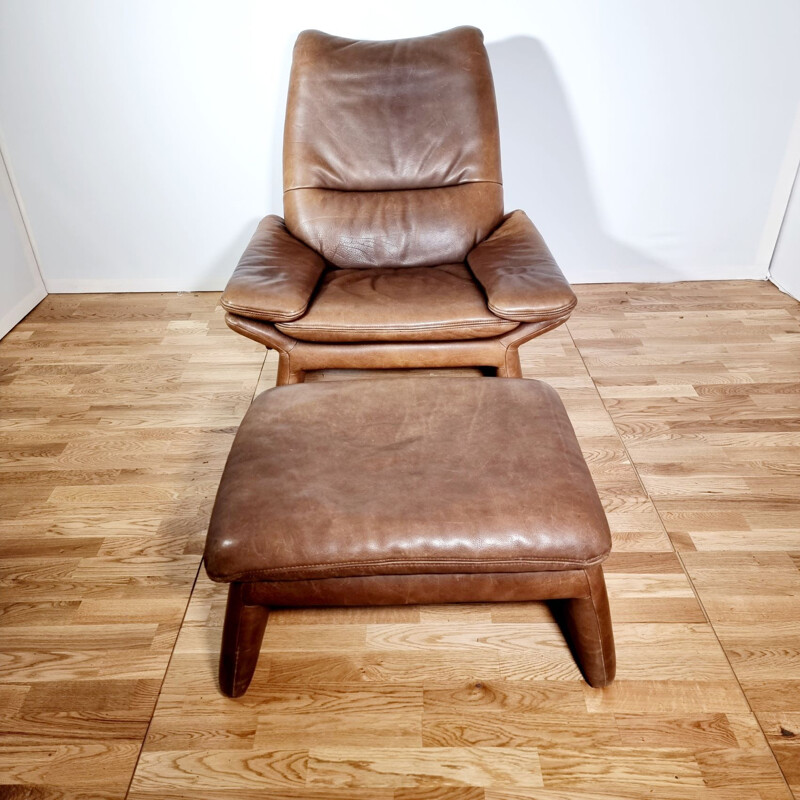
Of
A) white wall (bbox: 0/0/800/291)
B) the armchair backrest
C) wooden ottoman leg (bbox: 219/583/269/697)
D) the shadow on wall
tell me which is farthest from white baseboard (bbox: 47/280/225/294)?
wooden ottoman leg (bbox: 219/583/269/697)

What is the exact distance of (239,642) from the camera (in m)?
1.32

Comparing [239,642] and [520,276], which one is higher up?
[520,276]

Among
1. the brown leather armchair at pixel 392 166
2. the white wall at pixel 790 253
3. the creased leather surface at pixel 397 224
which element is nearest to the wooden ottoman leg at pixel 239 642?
the brown leather armchair at pixel 392 166

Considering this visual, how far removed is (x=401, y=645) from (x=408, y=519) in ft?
1.30

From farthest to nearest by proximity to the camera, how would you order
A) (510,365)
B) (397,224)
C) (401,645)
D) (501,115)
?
(501,115) < (397,224) < (510,365) < (401,645)

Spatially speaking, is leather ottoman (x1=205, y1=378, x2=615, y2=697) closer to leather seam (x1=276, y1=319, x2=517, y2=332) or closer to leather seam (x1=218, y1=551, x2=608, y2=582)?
leather seam (x1=218, y1=551, x2=608, y2=582)

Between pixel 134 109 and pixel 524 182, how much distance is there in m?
1.51

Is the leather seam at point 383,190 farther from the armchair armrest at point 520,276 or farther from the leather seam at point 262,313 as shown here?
the leather seam at point 262,313

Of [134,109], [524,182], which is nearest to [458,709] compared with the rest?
[524,182]

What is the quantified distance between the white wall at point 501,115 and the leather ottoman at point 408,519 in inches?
62.8

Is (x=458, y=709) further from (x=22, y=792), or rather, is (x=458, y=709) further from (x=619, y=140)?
(x=619, y=140)

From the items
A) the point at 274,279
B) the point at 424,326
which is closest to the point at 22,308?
the point at 274,279

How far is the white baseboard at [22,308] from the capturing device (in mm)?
2670

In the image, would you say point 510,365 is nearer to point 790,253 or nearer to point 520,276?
point 520,276
